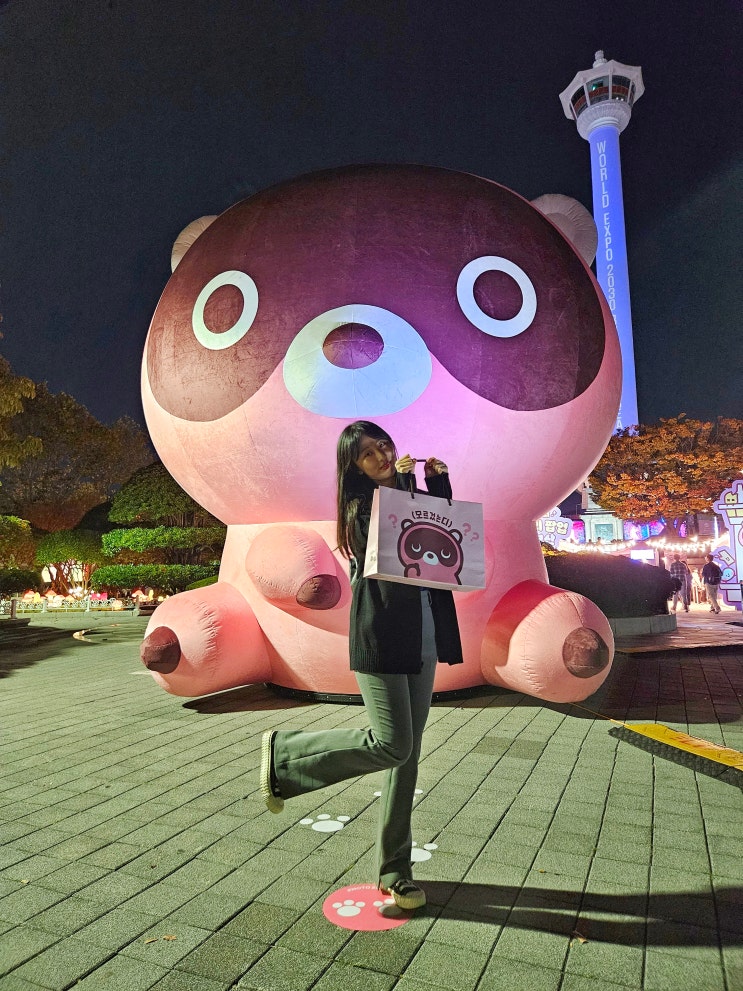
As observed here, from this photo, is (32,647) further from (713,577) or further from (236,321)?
(713,577)

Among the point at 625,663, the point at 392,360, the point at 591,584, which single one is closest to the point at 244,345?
the point at 392,360

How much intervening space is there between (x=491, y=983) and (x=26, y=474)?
111ft

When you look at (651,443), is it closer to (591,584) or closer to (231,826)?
(591,584)

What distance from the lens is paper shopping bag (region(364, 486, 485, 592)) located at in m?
2.32

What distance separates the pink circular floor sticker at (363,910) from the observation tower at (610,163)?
51.7m

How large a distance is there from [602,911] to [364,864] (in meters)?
0.91

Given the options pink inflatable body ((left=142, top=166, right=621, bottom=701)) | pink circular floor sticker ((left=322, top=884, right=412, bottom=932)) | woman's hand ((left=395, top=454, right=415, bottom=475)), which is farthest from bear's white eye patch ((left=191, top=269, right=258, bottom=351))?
pink circular floor sticker ((left=322, top=884, right=412, bottom=932))

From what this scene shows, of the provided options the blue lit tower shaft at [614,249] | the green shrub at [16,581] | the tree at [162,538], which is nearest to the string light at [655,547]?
the tree at [162,538]

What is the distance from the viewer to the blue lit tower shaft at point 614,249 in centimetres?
5172

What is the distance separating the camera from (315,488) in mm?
5254

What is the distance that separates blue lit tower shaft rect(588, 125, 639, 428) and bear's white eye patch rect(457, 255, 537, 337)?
1892 inches

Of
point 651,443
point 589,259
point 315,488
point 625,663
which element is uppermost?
point 651,443

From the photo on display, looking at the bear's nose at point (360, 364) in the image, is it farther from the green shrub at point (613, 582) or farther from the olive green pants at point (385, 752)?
the green shrub at point (613, 582)

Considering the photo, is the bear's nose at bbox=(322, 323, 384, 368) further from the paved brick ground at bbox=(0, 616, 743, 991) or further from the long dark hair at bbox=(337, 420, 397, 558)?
the paved brick ground at bbox=(0, 616, 743, 991)
